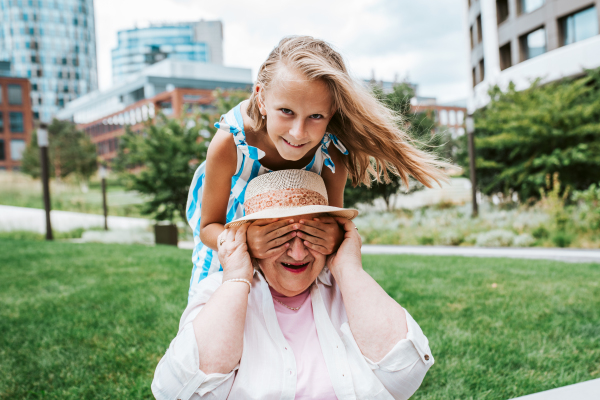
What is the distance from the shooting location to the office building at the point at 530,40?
68.1 feet

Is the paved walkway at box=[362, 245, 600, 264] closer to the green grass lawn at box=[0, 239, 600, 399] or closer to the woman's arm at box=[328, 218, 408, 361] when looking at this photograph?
the green grass lawn at box=[0, 239, 600, 399]

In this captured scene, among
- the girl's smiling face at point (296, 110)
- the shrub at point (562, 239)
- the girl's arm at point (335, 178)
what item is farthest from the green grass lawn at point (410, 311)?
the shrub at point (562, 239)

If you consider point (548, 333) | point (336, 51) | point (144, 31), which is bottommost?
point (548, 333)

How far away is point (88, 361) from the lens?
3.45 metres

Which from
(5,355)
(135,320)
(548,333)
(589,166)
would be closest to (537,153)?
(589,166)

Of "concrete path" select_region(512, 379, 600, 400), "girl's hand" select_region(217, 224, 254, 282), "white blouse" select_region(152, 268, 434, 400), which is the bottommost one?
"concrete path" select_region(512, 379, 600, 400)

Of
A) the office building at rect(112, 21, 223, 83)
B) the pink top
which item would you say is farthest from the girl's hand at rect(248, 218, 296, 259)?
the office building at rect(112, 21, 223, 83)

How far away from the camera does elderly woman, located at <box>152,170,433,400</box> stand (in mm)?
1727

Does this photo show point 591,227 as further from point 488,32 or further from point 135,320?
point 488,32

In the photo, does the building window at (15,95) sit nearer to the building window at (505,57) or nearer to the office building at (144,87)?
the office building at (144,87)

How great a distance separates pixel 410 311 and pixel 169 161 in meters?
13.4

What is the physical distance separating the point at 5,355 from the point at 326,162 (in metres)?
3.05

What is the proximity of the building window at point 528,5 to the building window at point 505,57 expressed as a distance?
2243mm

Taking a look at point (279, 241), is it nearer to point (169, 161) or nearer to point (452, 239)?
point (452, 239)
